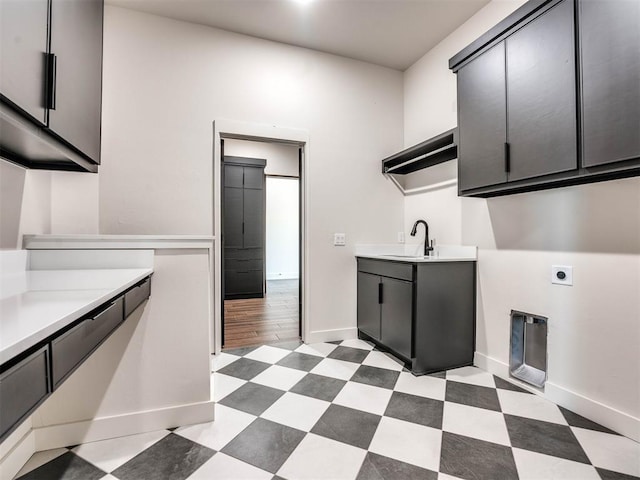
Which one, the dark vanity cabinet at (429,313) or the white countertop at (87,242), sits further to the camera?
the dark vanity cabinet at (429,313)

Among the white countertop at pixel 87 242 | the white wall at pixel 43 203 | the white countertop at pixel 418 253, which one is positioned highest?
the white wall at pixel 43 203

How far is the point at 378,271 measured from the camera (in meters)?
2.73

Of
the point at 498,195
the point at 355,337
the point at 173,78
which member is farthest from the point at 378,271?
the point at 173,78

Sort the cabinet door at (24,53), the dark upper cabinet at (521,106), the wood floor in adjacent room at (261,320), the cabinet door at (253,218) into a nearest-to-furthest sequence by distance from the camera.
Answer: the cabinet door at (24,53) → the dark upper cabinet at (521,106) → the wood floor in adjacent room at (261,320) → the cabinet door at (253,218)

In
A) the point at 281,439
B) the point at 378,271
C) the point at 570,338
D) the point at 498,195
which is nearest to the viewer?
the point at 281,439

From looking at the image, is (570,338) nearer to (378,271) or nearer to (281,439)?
(378,271)

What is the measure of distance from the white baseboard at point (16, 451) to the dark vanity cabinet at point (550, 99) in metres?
2.71

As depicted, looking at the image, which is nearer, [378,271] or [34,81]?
[34,81]

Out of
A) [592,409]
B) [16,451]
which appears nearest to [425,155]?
[592,409]

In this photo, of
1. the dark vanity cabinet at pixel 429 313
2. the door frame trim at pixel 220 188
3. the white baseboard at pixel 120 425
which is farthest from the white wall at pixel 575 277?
the white baseboard at pixel 120 425

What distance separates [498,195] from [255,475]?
2.20m

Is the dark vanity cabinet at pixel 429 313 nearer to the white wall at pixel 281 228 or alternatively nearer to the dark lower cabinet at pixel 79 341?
the dark lower cabinet at pixel 79 341

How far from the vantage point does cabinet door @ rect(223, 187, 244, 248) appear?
5.02 m

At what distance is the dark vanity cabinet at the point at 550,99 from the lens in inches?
53.1
